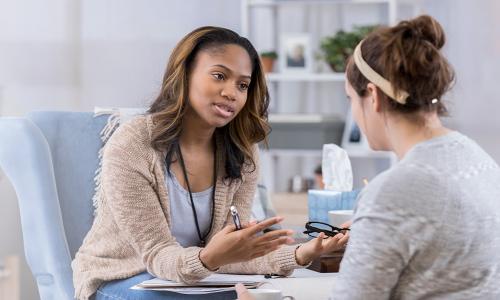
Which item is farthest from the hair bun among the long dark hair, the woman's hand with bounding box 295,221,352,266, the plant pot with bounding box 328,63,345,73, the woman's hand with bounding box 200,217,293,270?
the plant pot with bounding box 328,63,345,73

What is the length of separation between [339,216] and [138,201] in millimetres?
445

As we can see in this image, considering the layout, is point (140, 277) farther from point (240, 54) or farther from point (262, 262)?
point (240, 54)

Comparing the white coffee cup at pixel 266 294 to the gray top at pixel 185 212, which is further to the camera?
the gray top at pixel 185 212

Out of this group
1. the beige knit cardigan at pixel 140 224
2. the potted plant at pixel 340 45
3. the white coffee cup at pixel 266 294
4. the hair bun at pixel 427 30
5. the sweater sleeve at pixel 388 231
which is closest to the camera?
the sweater sleeve at pixel 388 231

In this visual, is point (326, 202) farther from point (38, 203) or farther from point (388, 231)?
point (388, 231)

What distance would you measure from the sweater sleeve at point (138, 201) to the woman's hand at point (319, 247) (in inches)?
9.9

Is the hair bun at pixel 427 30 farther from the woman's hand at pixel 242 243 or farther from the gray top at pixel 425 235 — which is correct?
the woman's hand at pixel 242 243

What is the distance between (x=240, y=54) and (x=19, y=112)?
1.16 m

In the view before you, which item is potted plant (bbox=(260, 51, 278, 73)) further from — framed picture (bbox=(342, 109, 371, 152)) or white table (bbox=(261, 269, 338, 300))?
white table (bbox=(261, 269, 338, 300))

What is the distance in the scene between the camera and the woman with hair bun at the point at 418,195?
117 cm

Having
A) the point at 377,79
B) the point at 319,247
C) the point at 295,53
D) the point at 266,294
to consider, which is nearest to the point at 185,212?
the point at 319,247

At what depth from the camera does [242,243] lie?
1.55 metres

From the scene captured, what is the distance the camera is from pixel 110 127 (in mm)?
2293

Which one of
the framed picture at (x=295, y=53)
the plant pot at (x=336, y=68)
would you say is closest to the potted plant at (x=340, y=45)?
the plant pot at (x=336, y=68)
